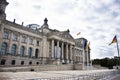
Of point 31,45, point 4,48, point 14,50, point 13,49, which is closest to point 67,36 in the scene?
point 31,45

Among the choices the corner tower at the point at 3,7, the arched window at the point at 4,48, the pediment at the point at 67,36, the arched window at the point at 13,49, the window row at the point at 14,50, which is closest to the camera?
the arched window at the point at 4,48

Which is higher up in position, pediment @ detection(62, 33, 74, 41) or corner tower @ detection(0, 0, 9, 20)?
corner tower @ detection(0, 0, 9, 20)

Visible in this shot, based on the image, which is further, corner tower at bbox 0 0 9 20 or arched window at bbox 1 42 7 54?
corner tower at bbox 0 0 9 20

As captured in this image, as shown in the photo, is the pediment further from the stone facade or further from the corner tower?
the corner tower

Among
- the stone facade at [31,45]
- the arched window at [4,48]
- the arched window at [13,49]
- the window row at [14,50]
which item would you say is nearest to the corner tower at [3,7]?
the stone facade at [31,45]

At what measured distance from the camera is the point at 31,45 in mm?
52500

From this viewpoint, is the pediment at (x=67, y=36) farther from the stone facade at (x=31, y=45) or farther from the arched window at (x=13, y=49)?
the arched window at (x=13, y=49)

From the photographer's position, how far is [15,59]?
44.8 m

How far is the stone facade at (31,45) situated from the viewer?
43.1 meters

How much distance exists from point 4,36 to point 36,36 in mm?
14087

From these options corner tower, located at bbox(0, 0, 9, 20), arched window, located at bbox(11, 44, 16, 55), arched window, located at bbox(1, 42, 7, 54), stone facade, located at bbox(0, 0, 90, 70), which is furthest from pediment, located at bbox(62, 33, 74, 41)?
corner tower, located at bbox(0, 0, 9, 20)

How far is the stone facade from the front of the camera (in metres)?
43.1

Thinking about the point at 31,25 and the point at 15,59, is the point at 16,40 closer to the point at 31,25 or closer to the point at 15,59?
the point at 15,59

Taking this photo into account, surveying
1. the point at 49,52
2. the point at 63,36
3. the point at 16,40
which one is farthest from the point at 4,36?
the point at 63,36
